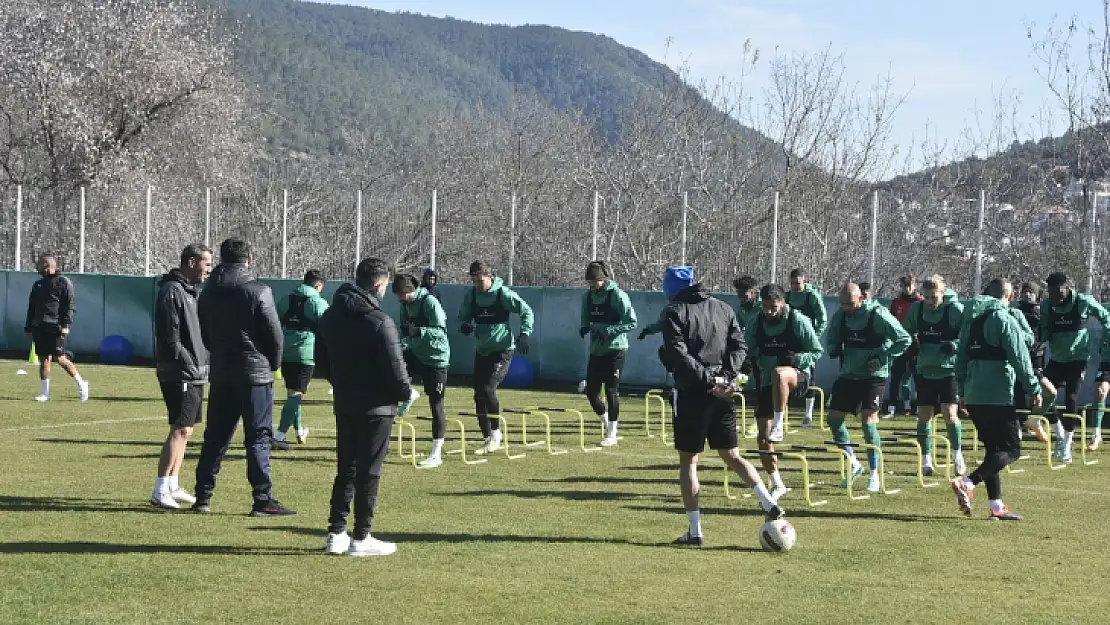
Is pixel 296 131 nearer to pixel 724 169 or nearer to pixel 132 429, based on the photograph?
pixel 724 169

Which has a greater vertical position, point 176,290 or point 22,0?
point 22,0

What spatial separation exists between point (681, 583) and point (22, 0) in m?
43.8

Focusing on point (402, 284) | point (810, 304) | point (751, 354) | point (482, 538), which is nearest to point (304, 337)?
point (402, 284)

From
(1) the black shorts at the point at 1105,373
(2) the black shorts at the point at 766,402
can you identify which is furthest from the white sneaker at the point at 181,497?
(1) the black shorts at the point at 1105,373

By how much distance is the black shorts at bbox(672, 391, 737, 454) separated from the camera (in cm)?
997

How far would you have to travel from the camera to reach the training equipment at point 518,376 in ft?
82.1

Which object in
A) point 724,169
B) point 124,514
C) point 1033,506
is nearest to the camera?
point 124,514

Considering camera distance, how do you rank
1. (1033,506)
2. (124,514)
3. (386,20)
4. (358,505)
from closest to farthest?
(358,505) < (124,514) < (1033,506) < (386,20)

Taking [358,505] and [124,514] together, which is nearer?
[358,505]

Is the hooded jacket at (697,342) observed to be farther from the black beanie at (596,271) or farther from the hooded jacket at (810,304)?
the hooded jacket at (810,304)

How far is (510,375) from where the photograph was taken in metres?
25.0

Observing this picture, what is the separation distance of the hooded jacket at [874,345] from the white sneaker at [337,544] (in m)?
5.44

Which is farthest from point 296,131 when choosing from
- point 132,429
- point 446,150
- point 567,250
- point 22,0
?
point 132,429

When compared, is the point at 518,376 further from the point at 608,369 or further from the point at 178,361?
the point at 178,361
